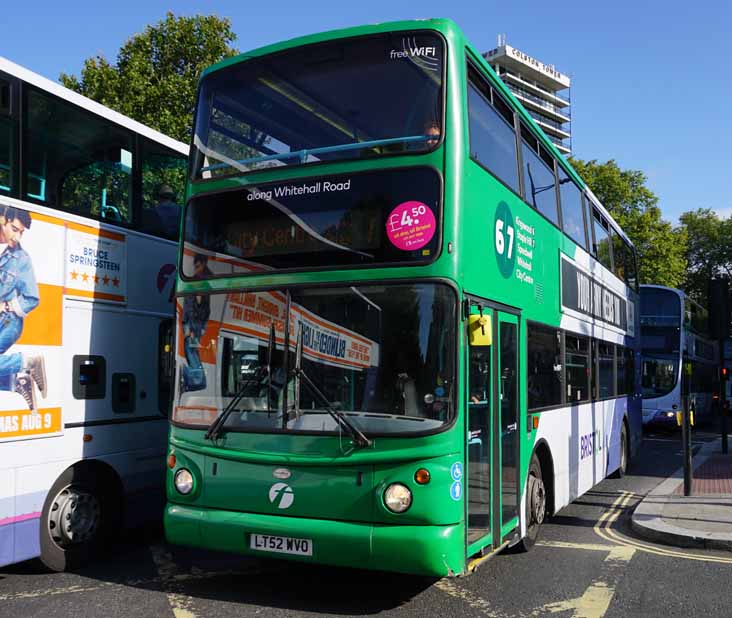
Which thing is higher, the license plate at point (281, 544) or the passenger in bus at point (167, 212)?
the passenger in bus at point (167, 212)

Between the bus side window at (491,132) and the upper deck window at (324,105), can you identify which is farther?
the bus side window at (491,132)

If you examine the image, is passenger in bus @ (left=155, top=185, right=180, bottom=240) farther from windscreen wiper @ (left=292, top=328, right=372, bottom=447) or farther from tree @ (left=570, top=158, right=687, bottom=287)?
tree @ (left=570, top=158, right=687, bottom=287)

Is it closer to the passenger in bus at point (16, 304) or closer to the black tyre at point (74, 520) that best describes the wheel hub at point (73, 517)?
the black tyre at point (74, 520)

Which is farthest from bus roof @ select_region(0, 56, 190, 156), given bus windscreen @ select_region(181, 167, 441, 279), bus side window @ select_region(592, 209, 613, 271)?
bus side window @ select_region(592, 209, 613, 271)

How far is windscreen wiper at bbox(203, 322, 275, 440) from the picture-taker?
5922 mm

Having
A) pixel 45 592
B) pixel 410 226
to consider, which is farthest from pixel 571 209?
pixel 45 592

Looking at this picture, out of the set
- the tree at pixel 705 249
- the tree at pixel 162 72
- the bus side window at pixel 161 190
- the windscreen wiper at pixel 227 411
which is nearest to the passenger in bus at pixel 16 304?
the windscreen wiper at pixel 227 411

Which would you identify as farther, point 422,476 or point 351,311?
point 351,311

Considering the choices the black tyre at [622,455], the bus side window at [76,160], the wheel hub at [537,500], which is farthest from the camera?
the black tyre at [622,455]

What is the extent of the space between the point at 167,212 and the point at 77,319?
196cm

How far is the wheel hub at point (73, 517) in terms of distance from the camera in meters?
6.87

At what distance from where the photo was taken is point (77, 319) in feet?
23.5

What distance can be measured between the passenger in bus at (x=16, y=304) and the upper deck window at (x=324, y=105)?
1565 mm

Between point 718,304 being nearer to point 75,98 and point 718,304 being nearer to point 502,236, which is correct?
point 502,236
